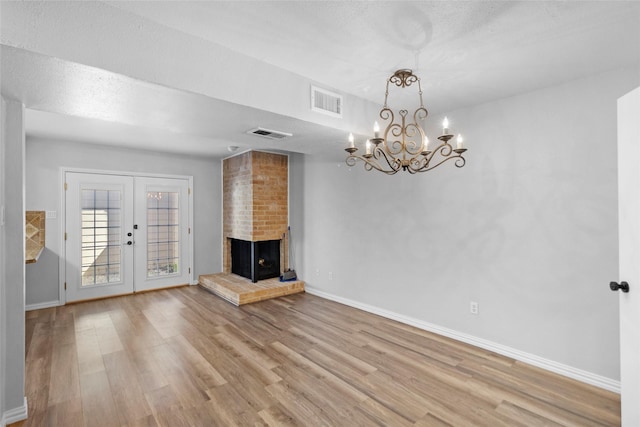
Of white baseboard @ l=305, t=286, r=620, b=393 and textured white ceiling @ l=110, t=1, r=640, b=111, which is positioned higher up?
textured white ceiling @ l=110, t=1, r=640, b=111

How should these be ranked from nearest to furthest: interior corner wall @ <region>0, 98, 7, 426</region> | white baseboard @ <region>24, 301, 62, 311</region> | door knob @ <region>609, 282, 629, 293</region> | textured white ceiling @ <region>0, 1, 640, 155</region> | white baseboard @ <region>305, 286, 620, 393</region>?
1. textured white ceiling @ <region>0, 1, 640, 155</region>
2. door knob @ <region>609, 282, 629, 293</region>
3. interior corner wall @ <region>0, 98, 7, 426</region>
4. white baseboard @ <region>305, 286, 620, 393</region>
5. white baseboard @ <region>24, 301, 62, 311</region>

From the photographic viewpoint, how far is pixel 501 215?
2939 millimetres

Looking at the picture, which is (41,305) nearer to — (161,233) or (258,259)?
(161,233)

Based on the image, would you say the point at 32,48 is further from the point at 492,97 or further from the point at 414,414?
the point at 492,97

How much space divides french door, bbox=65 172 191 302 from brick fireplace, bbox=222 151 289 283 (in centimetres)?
92

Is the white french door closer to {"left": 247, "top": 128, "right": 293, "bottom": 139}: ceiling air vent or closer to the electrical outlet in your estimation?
{"left": 247, "top": 128, "right": 293, "bottom": 139}: ceiling air vent

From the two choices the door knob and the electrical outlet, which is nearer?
the door knob

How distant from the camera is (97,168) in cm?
486

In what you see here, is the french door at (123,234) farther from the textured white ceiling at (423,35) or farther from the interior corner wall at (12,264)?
the textured white ceiling at (423,35)

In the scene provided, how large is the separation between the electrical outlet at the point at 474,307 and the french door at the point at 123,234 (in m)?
4.77

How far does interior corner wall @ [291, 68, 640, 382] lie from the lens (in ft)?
7.94

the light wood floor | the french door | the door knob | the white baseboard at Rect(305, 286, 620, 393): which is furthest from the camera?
the french door

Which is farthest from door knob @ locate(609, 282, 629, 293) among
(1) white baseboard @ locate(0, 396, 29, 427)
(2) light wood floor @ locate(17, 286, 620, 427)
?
(1) white baseboard @ locate(0, 396, 29, 427)

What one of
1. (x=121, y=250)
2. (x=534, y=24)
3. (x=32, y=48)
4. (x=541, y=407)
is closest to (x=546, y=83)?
(x=534, y=24)
